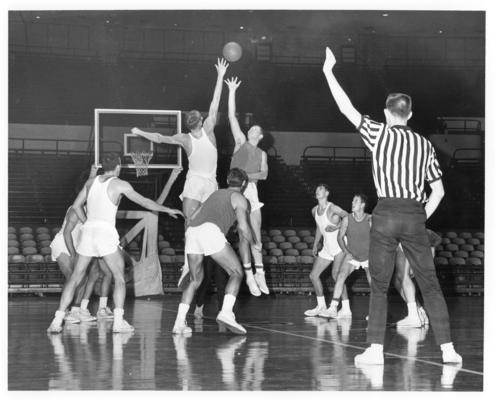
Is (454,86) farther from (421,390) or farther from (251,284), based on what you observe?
(421,390)

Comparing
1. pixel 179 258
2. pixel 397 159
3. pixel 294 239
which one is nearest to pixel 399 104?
pixel 397 159

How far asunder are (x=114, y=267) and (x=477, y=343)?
338 centimetres

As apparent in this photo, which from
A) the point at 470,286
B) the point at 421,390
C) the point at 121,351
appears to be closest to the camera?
the point at 421,390

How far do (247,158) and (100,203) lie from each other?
3.06 meters

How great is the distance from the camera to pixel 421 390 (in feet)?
18.2

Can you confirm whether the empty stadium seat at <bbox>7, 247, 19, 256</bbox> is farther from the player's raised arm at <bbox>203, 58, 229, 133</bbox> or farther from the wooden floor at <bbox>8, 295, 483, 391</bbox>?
the player's raised arm at <bbox>203, 58, 229, 133</bbox>

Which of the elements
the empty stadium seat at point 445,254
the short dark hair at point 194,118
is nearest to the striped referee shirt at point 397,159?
the short dark hair at point 194,118

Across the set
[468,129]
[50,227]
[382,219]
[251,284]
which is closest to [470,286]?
Answer: [468,129]

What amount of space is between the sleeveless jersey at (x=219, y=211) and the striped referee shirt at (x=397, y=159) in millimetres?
2347

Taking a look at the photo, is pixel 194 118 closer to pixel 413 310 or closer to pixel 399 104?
pixel 413 310

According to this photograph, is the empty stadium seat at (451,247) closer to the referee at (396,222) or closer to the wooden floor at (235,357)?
the wooden floor at (235,357)

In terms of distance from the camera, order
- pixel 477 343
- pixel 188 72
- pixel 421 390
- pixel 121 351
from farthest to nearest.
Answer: pixel 188 72, pixel 477 343, pixel 121 351, pixel 421 390

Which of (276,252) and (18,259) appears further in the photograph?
(276,252)

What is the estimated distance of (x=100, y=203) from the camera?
901 centimetres
